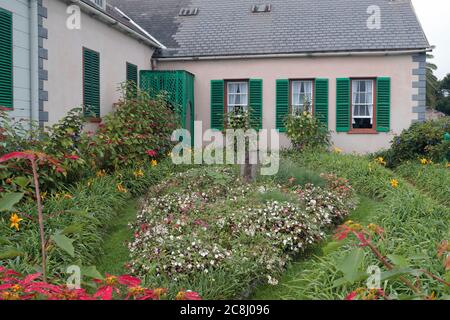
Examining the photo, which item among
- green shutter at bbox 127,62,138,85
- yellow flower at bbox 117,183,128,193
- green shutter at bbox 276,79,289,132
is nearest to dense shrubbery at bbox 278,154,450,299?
yellow flower at bbox 117,183,128,193

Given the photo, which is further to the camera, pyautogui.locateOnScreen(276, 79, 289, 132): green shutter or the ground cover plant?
pyautogui.locateOnScreen(276, 79, 289, 132): green shutter

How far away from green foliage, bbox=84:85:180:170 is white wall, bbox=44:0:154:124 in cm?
89

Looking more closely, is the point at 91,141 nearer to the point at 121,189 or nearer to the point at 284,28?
the point at 121,189

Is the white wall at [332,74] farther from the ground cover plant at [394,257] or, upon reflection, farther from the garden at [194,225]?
the ground cover plant at [394,257]

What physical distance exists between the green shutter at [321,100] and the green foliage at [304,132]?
2.16 ft

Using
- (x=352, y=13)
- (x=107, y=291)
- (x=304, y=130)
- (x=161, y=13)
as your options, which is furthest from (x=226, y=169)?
(x=161, y=13)

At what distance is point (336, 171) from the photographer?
9.45 m

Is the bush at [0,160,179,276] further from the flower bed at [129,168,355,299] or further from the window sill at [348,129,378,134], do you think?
the window sill at [348,129,378,134]

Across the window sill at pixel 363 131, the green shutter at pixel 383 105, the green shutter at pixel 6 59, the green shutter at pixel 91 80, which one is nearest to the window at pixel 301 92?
the window sill at pixel 363 131

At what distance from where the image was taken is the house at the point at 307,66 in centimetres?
1332

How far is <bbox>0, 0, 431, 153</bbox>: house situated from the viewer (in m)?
13.3

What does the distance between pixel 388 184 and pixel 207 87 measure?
300 inches

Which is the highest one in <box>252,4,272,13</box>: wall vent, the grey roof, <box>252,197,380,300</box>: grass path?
<box>252,4,272,13</box>: wall vent

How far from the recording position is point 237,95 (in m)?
14.4
